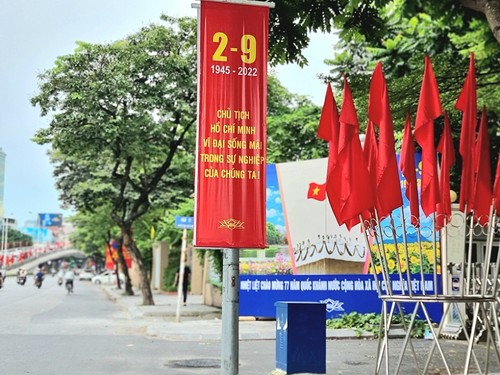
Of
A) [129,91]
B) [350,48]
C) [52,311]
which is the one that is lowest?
[52,311]

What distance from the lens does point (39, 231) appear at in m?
110

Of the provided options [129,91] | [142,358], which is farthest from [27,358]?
[129,91]

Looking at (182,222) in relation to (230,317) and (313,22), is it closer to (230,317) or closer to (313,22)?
(313,22)

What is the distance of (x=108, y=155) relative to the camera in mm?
23094

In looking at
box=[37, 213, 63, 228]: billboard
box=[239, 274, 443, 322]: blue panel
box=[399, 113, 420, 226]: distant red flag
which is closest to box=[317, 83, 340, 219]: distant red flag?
→ box=[399, 113, 420, 226]: distant red flag

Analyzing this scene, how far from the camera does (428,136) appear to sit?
5.25 m

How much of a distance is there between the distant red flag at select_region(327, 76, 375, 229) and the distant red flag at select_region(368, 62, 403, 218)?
0.12m

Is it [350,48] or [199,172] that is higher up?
[350,48]

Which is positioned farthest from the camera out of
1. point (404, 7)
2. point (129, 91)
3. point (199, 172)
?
point (129, 91)

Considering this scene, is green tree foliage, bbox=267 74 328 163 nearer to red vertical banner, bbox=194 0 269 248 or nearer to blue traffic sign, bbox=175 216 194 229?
blue traffic sign, bbox=175 216 194 229

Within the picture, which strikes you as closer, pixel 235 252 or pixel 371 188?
pixel 371 188

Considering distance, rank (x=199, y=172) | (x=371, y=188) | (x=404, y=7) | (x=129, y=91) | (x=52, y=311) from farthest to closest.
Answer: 1. (x=52, y=311)
2. (x=129, y=91)
3. (x=404, y=7)
4. (x=199, y=172)
5. (x=371, y=188)

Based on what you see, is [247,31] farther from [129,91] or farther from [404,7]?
[129,91]

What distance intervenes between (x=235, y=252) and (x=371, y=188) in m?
1.84
